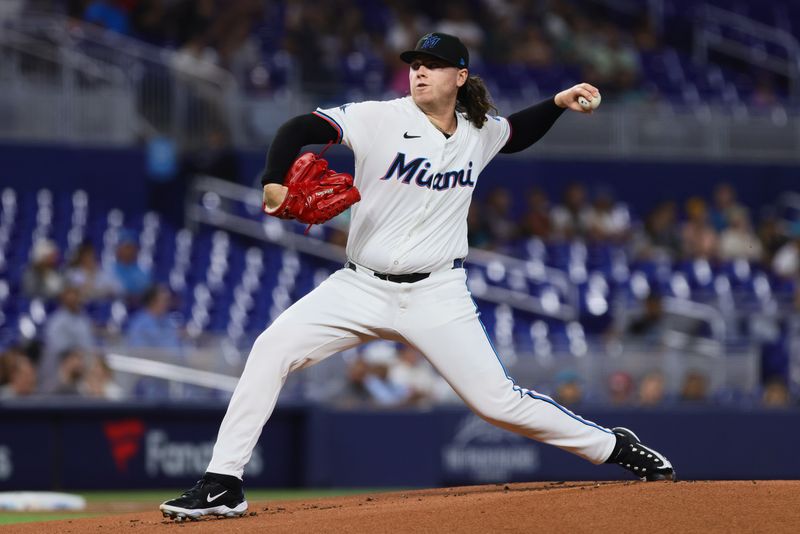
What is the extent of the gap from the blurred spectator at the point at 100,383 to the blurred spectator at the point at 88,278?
1396mm

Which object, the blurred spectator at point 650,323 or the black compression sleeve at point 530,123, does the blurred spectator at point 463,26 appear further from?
the black compression sleeve at point 530,123

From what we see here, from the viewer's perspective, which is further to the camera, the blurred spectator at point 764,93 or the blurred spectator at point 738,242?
the blurred spectator at point 764,93

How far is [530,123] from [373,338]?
1239 millimetres

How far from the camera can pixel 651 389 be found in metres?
12.4

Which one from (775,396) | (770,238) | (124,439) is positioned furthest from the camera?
A: (770,238)

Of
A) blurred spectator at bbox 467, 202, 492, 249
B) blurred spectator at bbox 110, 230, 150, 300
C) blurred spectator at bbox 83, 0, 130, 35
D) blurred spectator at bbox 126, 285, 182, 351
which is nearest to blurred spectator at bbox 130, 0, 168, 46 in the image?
blurred spectator at bbox 83, 0, 130, 35

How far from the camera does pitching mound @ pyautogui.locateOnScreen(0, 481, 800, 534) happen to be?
17.5ft

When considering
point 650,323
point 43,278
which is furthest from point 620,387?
point 43,278

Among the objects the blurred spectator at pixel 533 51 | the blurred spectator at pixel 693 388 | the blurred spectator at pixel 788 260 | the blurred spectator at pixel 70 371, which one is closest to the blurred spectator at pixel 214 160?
the blurred spectator at pixel 533 51

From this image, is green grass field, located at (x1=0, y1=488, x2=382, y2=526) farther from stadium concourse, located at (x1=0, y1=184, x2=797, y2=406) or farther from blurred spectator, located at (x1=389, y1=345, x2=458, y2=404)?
blurred spectator, located at (x1=389, y1=345, x2=458, y2=404)

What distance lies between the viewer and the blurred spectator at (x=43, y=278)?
40.9 feet

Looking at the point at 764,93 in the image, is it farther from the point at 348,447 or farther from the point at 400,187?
the point at 400,187

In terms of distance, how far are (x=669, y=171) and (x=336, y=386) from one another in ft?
25.8

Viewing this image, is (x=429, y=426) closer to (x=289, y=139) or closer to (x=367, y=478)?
(x=367, y=478)
